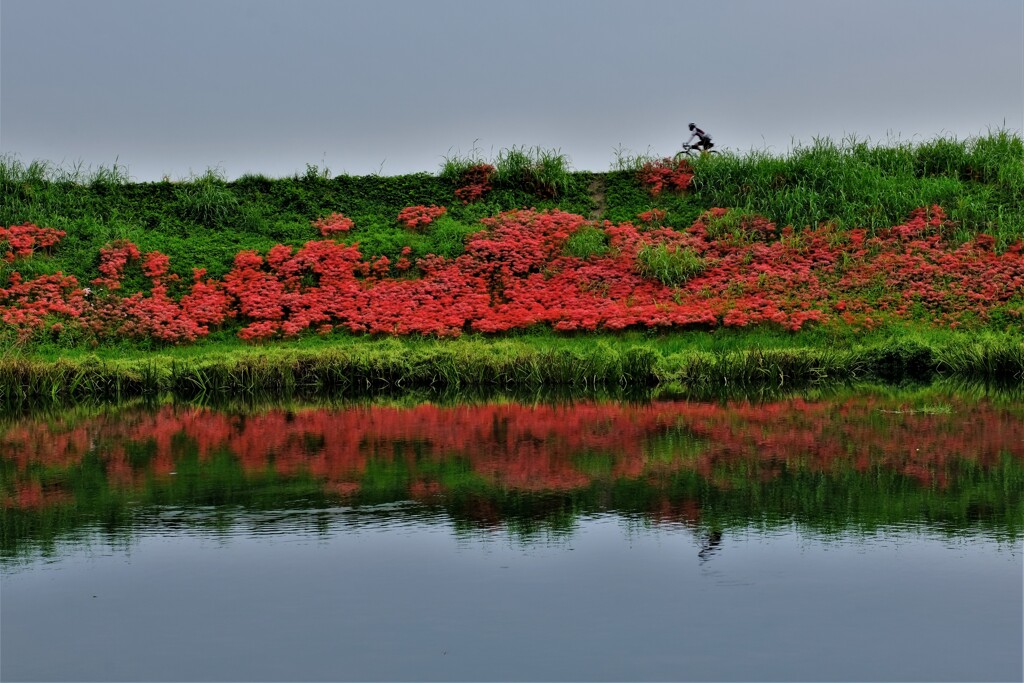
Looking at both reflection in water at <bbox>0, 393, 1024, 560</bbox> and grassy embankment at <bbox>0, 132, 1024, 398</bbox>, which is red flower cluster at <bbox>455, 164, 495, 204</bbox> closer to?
grassy embankment at <bbox>0, 132, 1024, 398</bbox>

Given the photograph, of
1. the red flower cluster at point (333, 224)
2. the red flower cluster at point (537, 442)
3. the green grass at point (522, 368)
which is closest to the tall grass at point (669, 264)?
the green grass at point (522, 368)

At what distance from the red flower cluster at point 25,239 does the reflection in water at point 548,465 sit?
42.8 ft

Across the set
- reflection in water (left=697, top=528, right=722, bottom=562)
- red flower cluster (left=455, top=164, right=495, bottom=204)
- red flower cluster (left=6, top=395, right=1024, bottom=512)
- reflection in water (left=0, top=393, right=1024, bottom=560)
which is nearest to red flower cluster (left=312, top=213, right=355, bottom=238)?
red flower cluster (left=455, top=164, right=495, bottom=204)

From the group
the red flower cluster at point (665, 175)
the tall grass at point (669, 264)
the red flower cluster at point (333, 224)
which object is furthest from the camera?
the red flower cluster at point (665, 175)

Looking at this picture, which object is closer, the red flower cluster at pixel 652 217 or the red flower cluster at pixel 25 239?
the red flower cluster at pixel 25 239

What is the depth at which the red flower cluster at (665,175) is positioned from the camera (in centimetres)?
3288

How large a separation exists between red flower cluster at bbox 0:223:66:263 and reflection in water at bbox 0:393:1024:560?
514 inches

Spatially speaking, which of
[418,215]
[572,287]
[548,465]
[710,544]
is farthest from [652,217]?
[710,544]

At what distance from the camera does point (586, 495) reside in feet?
35.0

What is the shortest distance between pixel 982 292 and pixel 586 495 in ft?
58.6

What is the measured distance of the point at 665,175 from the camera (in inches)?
1323

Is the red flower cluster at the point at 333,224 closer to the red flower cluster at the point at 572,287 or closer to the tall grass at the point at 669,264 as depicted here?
the red flower cluster at the point at 572,287

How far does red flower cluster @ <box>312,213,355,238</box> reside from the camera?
31.3 metres

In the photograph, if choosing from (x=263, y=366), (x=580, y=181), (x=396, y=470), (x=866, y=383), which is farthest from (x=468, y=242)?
(x=396, y=470)
